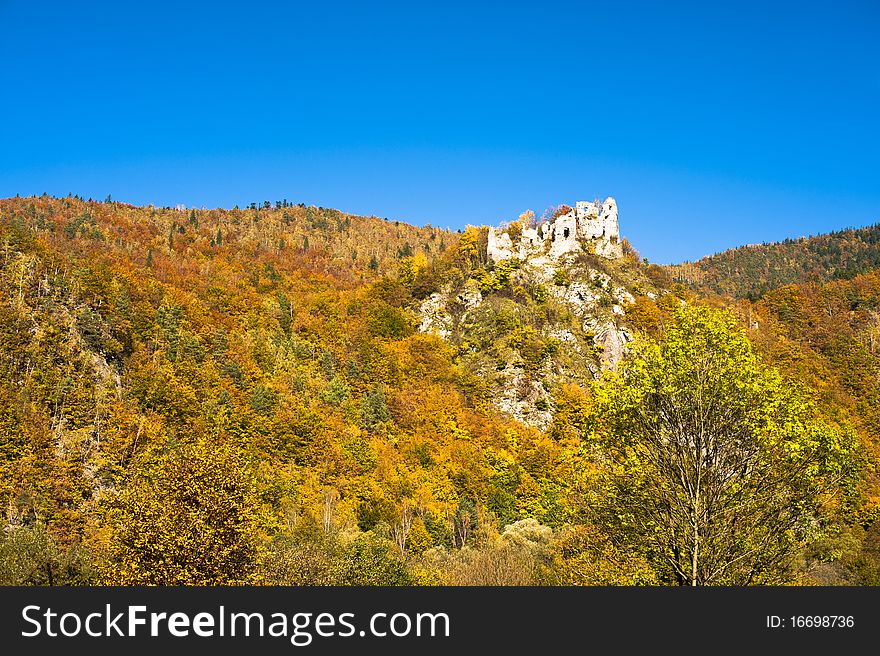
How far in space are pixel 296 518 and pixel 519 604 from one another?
56.0m

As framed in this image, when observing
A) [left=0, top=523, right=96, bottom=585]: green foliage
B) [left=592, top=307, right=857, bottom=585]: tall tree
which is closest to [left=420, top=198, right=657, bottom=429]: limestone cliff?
[left=0, top=523, right=96, bottom=585]: green foliage

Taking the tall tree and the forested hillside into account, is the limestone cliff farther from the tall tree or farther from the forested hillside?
the tall tree

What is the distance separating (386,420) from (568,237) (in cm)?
7160

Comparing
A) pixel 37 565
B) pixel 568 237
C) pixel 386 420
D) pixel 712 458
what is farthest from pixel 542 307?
pixel 712 458

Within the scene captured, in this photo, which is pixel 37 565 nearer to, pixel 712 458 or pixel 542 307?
pixel 712 458

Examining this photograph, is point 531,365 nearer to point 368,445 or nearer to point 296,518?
point 368,445

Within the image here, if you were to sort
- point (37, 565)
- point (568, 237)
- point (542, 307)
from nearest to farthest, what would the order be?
1. point (37, 565)
2. point (542, 307)
3. point (568, 237)

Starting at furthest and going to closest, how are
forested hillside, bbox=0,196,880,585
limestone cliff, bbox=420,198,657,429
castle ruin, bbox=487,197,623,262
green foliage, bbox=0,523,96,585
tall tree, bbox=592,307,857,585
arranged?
1. castle ruin, bbox=487,197,623,262
2. limestone cliff, bbox=420,198,657,429
3. green foliage, bbox=0,523,96,585
4. forested hillside, bbox=0,196,880,585
5. tall tree, bbox=592,307,857,585

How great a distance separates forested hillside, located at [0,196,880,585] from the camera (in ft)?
42.3

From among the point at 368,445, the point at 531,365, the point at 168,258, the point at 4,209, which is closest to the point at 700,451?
the point at 368,445

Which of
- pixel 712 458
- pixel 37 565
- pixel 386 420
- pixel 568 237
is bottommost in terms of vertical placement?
pixel 37 565

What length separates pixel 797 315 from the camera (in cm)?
15300

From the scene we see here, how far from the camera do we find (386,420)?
94.7m

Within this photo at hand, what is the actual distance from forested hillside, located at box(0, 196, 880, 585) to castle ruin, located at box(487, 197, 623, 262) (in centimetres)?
710
